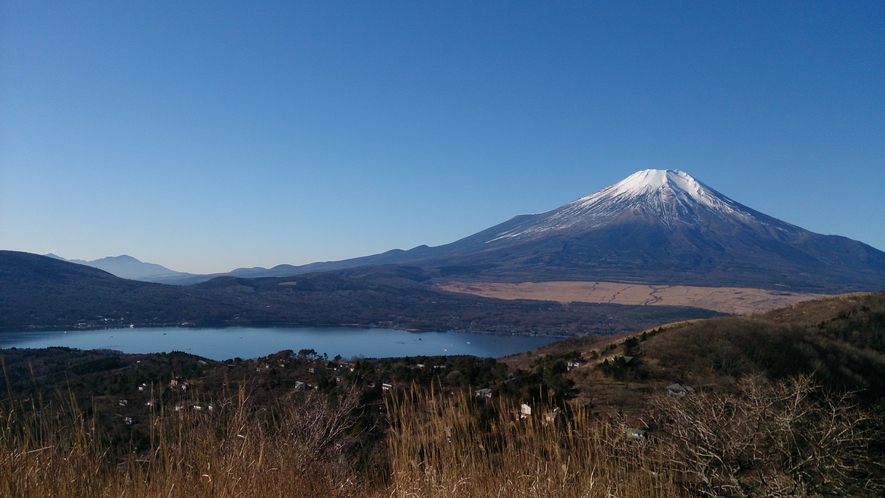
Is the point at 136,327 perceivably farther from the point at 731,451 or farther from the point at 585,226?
the point at 585,226

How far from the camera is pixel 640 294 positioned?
168 ft

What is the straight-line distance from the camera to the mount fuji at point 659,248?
216 ft

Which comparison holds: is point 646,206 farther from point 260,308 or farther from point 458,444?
point 458,444

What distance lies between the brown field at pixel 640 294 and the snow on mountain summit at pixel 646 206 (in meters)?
39.9

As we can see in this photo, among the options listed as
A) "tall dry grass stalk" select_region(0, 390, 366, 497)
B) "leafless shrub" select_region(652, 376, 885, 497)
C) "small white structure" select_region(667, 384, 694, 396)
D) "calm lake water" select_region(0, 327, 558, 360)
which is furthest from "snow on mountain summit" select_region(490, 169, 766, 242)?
"tall dry grass stalk" select_region(0, 390, 366, 497)

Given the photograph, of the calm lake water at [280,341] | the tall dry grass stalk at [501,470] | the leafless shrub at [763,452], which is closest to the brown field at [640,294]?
the calm lake water at [280,341]

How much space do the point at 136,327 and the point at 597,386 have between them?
114 feet

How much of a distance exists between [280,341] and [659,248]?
68559 millimetres

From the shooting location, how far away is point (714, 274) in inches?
2606

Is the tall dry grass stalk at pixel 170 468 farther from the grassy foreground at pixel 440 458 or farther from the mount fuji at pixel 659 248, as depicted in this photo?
the mount fuji at pixel 659 248

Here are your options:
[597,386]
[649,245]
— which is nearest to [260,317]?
[597,386]

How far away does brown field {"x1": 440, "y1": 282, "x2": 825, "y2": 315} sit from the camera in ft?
138

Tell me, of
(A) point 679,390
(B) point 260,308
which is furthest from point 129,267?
(A) point 679,390

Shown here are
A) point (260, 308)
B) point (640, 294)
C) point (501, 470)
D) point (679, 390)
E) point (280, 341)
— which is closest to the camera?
point (501, 470)
